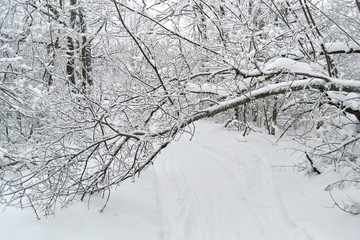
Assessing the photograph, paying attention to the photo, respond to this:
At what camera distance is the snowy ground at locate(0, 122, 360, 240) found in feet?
12.5

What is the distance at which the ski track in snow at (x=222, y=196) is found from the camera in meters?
4.54

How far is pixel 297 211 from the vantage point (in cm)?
480

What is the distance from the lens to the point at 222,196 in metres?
5.81

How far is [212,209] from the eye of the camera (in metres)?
5.30

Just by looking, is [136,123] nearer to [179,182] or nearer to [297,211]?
[179,182]

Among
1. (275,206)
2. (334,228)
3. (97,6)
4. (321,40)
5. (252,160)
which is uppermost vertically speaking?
(97,6)

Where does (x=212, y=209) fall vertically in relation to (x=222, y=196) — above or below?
below

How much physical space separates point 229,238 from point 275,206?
130cm

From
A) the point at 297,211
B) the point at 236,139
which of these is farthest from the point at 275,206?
the point at 236,139

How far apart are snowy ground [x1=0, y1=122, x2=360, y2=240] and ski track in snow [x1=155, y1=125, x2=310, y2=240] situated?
0.02m

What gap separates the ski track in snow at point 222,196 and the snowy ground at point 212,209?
16 millimetres

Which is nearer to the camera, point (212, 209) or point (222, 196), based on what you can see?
point (212, 209)

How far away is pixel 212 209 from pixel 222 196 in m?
0.60

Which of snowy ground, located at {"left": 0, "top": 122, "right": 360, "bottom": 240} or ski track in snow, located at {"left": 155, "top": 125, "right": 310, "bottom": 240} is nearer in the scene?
snowy ground, located at {"left": 0, "top": 122, "right": 360, "bottom": 240}
